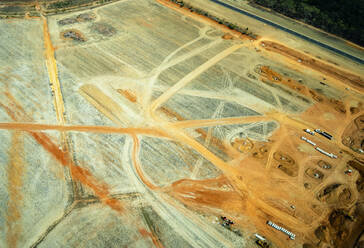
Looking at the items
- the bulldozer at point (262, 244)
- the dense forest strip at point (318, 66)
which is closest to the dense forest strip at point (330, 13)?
the dense forest strip at point (318, 66)

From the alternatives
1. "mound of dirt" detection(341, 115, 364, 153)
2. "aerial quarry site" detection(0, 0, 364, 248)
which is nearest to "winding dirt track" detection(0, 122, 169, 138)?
"aerial quarry site" detection(0, 0, 364, 248)

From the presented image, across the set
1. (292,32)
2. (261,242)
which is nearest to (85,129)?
(261,242)

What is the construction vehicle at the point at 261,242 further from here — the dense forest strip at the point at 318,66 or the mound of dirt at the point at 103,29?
the mound of dirt at the point at 103,29

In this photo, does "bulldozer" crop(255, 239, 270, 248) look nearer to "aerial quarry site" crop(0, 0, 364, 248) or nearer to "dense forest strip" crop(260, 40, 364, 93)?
"aerial quarry site" crop(0, 0, 364, 248)

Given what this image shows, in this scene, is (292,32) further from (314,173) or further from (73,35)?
(73,35)

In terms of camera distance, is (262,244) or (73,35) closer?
(262,244)

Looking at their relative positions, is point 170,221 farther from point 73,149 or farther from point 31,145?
point 31,145
